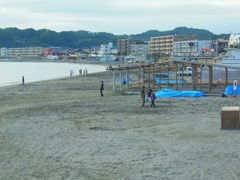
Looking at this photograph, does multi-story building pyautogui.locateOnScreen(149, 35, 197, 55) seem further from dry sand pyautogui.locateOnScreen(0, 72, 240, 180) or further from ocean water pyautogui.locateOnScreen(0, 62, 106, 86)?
dry sand pyautogui.locateOnScreen(0, 72, 240, 180)

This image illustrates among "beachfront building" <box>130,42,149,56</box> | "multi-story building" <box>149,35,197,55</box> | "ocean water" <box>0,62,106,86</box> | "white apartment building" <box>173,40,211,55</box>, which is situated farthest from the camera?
"beachfront building" <box>130,42,149,56</box>

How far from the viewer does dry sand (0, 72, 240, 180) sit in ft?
35.7

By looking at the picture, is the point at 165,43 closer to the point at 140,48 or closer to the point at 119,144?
the point at 140,48

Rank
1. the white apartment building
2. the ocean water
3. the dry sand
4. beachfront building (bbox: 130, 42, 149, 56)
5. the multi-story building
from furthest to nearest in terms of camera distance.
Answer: beachfront building (bbox: 130, 42, 149, 56) < the multi-story building < the white apartment building < the ocean water < the dry sand

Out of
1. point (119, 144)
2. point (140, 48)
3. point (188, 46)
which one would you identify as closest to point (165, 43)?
point (188, 46)

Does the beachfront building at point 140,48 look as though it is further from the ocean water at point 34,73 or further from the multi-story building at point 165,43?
the ocean water at point 34,73

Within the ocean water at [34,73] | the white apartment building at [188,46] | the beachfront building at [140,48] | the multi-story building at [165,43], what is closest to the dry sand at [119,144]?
the ocean water at [34,73]

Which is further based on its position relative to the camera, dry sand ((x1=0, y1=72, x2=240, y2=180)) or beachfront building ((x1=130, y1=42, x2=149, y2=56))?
beachfront building ((x1=130, y1=42, x2=149, y2=56))

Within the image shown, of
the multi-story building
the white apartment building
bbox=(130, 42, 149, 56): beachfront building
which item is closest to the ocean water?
the white apartment building

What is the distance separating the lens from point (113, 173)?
1076cm

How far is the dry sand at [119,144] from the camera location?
10875 mm

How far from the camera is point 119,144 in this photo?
1402cm

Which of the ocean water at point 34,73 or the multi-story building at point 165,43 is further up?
the multi-story building at point 165,43

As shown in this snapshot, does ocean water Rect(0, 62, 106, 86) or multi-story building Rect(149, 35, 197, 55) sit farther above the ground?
multi-story building Rect(149, 35, 197, 55)
